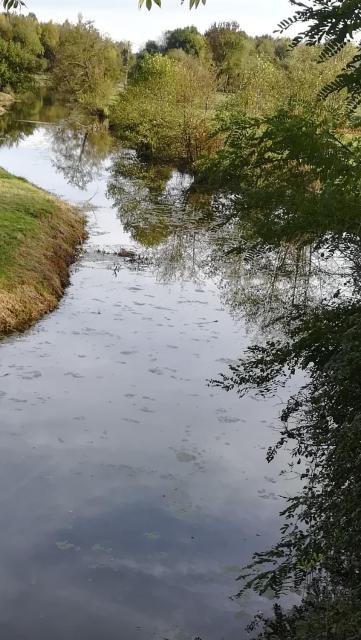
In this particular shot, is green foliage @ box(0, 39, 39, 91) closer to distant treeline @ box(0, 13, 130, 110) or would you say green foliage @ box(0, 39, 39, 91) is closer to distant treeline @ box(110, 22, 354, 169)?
distant treeline @ box(0, 13, 130, 110)

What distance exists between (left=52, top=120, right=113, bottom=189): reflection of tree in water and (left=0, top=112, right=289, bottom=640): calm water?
778 inches

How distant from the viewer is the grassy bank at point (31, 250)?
50.6 ft

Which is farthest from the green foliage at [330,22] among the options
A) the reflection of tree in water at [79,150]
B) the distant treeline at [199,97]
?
the reflection of tree in water at [79,150]

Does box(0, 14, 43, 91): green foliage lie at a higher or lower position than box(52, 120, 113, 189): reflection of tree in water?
higher

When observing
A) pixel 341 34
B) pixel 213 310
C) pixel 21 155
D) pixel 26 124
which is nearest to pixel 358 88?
pixel 341 34

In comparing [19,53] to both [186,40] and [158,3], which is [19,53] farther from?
[158,3]

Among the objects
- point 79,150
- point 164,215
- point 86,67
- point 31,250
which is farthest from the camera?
point 86,67

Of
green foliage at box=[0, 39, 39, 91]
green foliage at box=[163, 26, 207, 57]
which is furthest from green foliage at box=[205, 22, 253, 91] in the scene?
green foliage at box=[0, 39, 39, 91]

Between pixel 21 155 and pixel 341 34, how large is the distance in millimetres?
37476

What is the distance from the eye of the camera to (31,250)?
18266mm

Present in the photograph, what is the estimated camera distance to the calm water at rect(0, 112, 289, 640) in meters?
7.51

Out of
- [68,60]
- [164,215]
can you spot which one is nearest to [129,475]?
[164,215]

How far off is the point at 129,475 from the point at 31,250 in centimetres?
1009

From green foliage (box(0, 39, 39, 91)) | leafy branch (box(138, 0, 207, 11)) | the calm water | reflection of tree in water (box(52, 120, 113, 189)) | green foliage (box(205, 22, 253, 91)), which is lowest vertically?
the calm water
